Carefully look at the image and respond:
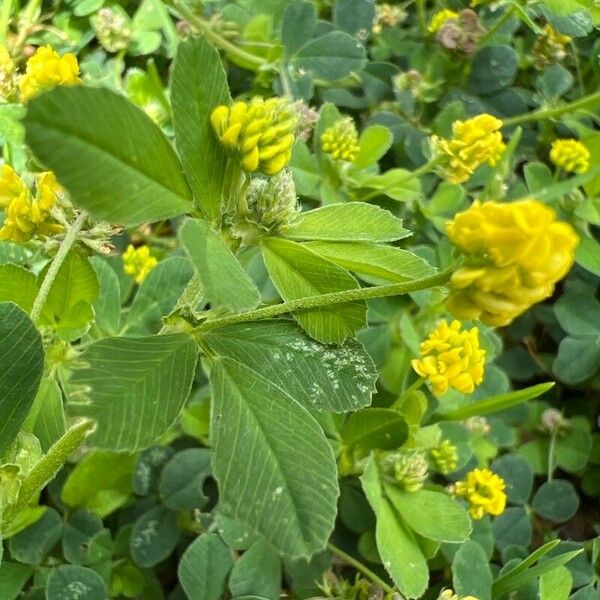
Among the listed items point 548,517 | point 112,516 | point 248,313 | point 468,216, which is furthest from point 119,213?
point 548,517

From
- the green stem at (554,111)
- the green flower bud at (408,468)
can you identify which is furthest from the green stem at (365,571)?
the green stem at (554,111)

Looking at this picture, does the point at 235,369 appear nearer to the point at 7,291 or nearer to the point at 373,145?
the point at 7,291

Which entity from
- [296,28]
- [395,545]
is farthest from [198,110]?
[296,28]

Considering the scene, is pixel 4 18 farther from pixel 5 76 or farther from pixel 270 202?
pixel 270 202

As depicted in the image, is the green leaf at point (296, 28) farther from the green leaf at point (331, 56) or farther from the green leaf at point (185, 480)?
the green leaf at point (185, 480)

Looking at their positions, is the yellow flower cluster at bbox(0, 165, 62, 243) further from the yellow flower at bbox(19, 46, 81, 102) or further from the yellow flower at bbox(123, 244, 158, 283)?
the yellow flower at bbox(123, 244, 158, 283)

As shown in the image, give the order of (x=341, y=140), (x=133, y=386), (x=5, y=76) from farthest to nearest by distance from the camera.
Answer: (x=341, y=140) < (x=5, y=76) < (x=133, y=386)
